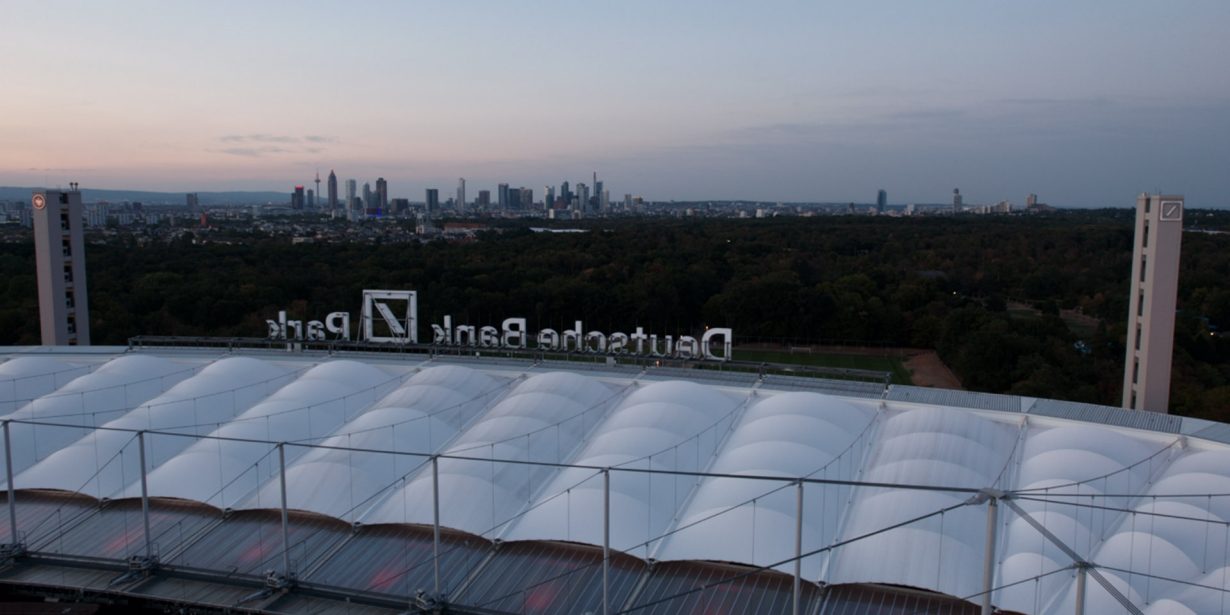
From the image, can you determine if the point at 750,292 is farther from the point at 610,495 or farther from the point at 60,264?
the point at 610,495

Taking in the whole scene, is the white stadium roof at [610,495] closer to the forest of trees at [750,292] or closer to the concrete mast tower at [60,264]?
the concrete mast tower at [60,264]

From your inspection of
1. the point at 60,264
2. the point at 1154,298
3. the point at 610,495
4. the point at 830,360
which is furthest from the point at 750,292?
the point at 610,495

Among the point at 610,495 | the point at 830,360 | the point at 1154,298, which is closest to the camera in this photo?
the point at 610,495

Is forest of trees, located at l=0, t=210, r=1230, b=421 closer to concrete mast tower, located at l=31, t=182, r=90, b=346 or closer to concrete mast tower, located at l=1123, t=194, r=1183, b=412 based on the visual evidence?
concrete mast tower, located at l=1123, t=194, r=1183, b=412

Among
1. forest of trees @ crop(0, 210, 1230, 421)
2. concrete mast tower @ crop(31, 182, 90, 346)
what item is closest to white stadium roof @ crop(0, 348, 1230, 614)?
concrete mast tower @ crop(31, 182, 90, 346)

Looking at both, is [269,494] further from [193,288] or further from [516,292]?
[516,292]

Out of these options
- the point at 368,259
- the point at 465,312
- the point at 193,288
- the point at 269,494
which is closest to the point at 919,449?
the point at 269,494
